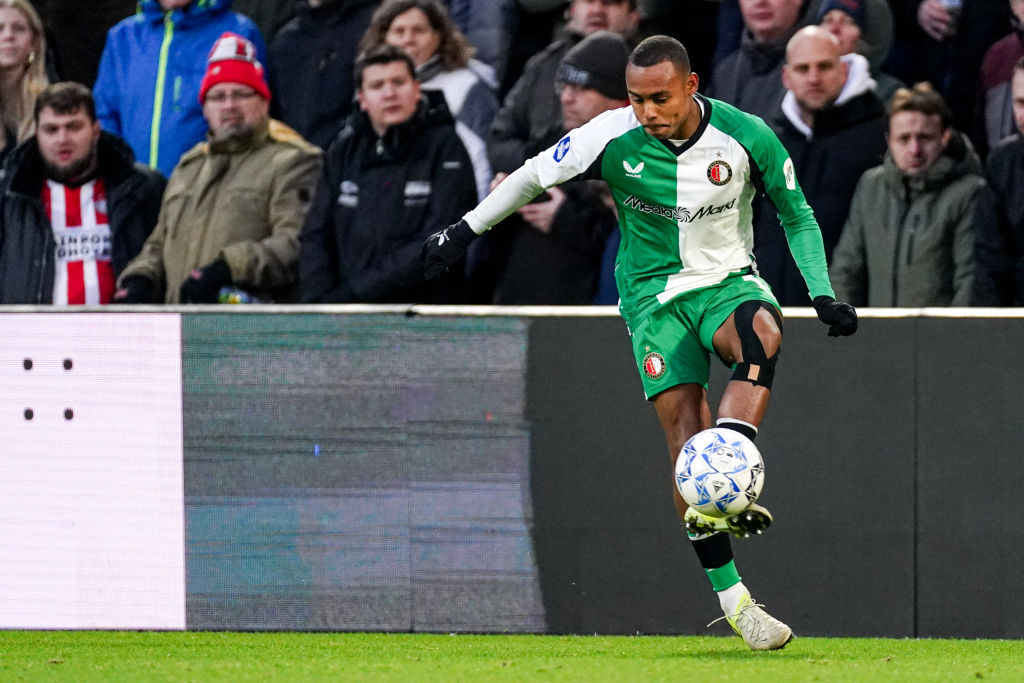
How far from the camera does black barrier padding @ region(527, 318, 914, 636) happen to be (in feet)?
21.8

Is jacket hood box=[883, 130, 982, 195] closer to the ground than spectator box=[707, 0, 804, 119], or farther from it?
closer to the ground

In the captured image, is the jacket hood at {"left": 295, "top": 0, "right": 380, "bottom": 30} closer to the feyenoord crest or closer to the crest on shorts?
the feyenoord crest

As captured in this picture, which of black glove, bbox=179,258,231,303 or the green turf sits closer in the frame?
the green turf

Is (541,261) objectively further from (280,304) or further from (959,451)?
(959,451)

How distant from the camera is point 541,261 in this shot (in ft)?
24.0

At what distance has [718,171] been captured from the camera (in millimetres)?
5395

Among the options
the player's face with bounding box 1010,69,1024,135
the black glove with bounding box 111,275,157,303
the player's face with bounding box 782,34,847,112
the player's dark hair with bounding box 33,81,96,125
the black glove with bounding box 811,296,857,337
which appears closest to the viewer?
the black glove with bounding box 811,296,857,337

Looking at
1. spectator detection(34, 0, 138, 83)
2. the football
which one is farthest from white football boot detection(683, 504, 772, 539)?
spectator detection(34, 0, 138, 83)

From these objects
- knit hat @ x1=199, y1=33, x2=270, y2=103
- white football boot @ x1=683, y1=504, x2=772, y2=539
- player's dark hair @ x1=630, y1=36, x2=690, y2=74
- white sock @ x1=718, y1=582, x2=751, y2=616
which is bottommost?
white sock @ x1=718, y1=582, x2=751, y2=616

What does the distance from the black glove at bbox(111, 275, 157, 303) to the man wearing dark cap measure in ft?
6.20

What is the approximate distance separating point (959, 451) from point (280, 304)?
3437 mm

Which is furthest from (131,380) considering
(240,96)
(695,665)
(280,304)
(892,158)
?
(892,158)

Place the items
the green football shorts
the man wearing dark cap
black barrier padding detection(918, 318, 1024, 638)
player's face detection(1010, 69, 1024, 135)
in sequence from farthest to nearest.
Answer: the man wearing dark cap < player's face detection(1010, 69, 1024, 135) < black barrier padding detection(918, 318, 1024, 638) < the green football shorts

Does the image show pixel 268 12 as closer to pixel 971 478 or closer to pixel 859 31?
pixel 859 31
